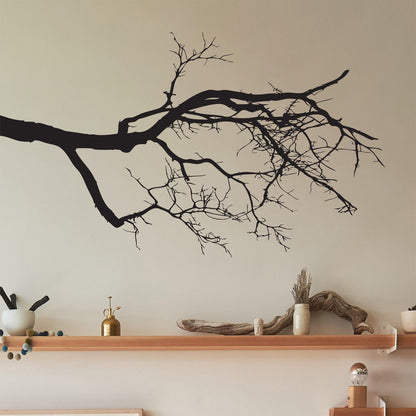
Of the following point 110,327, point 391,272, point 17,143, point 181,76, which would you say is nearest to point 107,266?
point 110,327

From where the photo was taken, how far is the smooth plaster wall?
7.97 feet

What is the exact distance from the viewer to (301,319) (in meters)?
2.37

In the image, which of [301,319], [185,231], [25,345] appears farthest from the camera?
[185,231]

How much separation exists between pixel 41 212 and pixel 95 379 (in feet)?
1.93

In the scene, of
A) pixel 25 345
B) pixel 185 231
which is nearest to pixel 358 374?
pixel 185 231

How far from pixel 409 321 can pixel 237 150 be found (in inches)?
31.9

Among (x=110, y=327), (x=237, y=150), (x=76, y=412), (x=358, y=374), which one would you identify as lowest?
(x=76, y=412)

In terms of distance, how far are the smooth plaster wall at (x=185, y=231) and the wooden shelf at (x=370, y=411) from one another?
0.06 m

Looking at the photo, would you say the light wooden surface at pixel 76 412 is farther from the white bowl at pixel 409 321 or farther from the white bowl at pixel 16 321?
the white bowl at pixel 409 321

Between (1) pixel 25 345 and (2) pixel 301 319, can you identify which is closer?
(1) pixel 25 345

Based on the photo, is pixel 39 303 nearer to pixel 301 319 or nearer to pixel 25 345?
pixel 25 345

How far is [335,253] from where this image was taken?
2525mm

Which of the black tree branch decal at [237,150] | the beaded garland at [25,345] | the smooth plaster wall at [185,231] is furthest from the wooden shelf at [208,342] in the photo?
the black tree branch decal at [237,150]

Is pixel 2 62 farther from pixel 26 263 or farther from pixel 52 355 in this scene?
pixel 52 355
